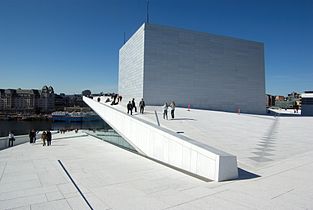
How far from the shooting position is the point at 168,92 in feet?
82.6

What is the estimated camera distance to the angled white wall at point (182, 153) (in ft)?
15.3

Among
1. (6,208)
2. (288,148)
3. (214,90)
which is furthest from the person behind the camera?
(214,90)

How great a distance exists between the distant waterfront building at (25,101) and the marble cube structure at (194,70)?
101986mm

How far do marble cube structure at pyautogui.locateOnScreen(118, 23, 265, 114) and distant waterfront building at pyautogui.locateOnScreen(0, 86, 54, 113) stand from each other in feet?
335

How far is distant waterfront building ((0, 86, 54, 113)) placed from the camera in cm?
11206

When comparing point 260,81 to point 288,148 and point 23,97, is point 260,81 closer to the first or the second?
point 288,148

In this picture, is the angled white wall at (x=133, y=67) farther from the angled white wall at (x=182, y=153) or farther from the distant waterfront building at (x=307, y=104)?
the distant waterfront building at (x=307, y=104)

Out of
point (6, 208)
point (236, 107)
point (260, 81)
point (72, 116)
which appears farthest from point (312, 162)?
point (72, 116)

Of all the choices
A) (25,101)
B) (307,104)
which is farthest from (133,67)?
(25,101)

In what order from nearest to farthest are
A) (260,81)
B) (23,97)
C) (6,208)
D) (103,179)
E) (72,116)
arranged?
(6,208) < (103,179) < (260,81) < (72,116) < (23,97)

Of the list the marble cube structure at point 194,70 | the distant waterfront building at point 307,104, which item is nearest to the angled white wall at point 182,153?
the marble cube structure at point 194,70

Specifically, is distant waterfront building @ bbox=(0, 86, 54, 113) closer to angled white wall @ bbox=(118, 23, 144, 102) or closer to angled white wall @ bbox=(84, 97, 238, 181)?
angled white wall @ bbox=(118, 23, 144, 102)

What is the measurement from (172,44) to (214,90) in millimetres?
8135

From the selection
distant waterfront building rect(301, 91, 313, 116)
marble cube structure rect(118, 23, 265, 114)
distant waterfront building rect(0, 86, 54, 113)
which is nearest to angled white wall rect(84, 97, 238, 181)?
marble cube structure rect(118, 23, 265, 114)
